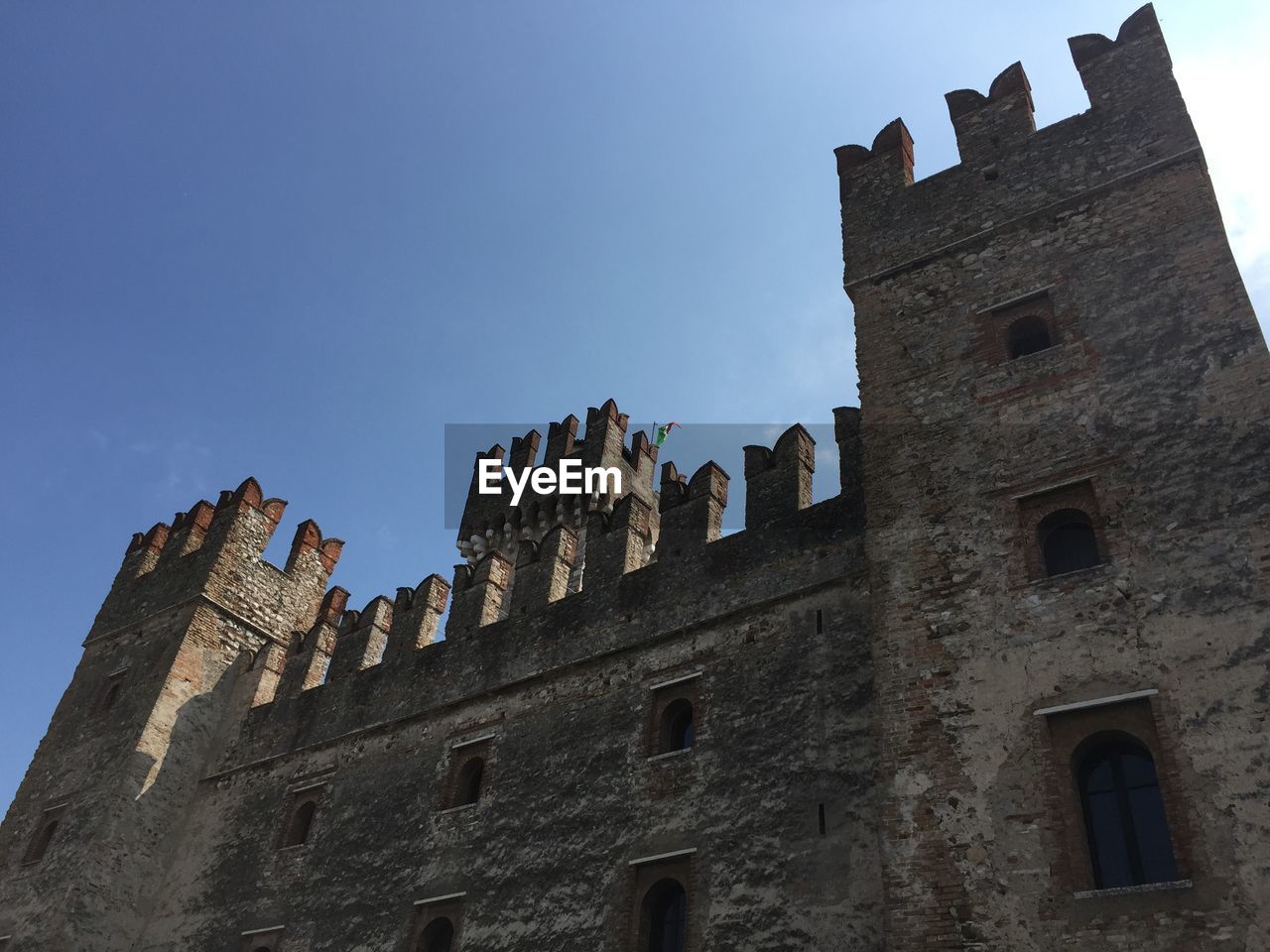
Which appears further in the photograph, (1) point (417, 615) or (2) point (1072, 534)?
(1) point (417, 615)

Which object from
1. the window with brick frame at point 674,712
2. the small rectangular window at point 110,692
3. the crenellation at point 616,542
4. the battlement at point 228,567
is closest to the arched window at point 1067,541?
the window with brick frame at point 674,712

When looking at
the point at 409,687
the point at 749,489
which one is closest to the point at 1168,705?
the point at 749,489

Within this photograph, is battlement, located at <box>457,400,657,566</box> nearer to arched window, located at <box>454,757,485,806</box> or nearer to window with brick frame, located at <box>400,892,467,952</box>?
arched window, located at <box>454,757,485,806</box>

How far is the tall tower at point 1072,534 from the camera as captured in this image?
7270mm

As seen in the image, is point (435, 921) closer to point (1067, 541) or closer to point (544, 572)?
point (544, 572)

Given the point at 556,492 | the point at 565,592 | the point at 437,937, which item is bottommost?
the point at 437,937

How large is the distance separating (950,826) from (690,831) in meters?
3.24

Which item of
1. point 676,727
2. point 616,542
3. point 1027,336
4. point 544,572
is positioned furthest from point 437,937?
point 1027,336

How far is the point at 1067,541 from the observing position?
901cm

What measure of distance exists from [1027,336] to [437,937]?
8.81 meters

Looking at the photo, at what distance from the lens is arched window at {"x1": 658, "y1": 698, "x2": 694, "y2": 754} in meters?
11.5

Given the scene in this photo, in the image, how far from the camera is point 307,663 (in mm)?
16891

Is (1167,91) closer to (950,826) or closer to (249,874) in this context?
(950,826)

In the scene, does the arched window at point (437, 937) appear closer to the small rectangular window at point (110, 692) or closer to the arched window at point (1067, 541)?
the arched window at point (1067, 541)
